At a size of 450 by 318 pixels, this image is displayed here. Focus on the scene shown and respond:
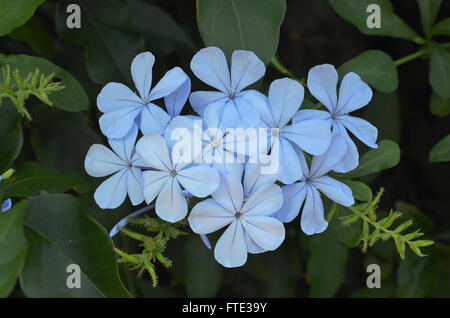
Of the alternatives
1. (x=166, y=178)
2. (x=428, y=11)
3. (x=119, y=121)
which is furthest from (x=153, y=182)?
(x=428, y=11)

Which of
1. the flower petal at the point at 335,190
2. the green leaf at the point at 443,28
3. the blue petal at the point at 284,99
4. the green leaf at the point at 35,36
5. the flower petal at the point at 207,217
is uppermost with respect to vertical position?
the green leaf at the point at 35,36

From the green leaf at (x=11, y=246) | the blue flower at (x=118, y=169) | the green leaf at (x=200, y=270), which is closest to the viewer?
the green leaf at (x=11, y=246)

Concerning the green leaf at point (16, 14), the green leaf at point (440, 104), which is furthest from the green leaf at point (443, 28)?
the green leaf at point (16, 14)

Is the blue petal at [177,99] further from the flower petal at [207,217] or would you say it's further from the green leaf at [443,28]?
the green leaf at [443,28]

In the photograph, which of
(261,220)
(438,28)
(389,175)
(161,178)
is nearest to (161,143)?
(161,178)

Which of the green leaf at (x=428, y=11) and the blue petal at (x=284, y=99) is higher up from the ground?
the green leaf at (x=428, y=11)

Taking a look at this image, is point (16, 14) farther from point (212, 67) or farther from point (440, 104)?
point (440, 104)

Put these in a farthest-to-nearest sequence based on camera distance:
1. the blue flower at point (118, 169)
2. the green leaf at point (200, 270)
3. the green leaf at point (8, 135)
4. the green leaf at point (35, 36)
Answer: the green leaf at point (200, 270)
the green leaf at point (35, 36)
the green leaf at point (8, 135)
the blue flower at point (118, 169)

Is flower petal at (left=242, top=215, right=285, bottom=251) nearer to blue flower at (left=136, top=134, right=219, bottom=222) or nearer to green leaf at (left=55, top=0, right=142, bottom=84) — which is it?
blue flower at (left=136, top=134, right=219, bottom=222)
